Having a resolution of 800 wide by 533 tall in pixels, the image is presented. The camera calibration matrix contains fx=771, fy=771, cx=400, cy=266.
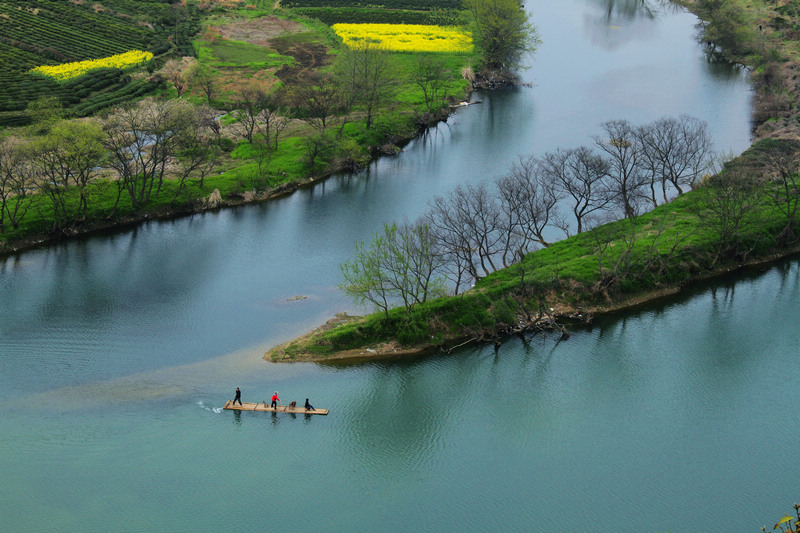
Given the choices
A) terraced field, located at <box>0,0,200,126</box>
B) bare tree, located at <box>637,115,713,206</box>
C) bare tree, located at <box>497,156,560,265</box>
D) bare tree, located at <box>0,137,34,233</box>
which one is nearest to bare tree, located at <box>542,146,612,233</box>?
bare tree, located at <box>497,156,560,265</box>

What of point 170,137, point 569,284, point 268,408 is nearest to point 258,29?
point 170,137

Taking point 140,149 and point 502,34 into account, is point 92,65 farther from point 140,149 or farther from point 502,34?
point 502,34

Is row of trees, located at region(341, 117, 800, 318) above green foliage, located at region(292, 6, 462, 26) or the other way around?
the other way around

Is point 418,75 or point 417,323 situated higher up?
point 418,75

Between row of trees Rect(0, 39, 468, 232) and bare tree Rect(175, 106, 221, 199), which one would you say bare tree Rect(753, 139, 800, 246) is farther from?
bare tree Rect(175, 106, 221, 199)

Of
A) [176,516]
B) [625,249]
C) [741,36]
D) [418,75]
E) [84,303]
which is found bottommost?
[176,516]

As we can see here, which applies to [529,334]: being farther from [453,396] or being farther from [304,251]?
[304,251]

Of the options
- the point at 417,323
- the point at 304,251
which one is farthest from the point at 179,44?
the point at 417,323
